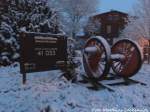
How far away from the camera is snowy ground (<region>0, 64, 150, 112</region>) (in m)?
7.69

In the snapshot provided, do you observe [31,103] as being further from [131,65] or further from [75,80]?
[131,65]

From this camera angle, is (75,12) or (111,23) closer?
(75,12)

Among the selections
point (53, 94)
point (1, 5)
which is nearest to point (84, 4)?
point (1, 5)

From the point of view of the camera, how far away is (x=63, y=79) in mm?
10172

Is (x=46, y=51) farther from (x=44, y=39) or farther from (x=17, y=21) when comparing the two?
(x=17, y=21)

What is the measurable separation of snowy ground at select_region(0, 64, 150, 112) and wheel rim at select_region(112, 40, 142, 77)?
2.95 ft

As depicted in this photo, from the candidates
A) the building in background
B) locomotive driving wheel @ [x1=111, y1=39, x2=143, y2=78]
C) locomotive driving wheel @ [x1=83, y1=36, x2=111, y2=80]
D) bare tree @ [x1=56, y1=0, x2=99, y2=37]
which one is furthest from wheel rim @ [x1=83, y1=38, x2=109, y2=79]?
the building in background

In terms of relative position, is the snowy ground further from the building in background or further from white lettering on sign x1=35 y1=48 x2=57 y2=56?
the building in background

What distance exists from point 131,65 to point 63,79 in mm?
2432

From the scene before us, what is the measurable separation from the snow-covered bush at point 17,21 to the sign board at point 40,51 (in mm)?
4559

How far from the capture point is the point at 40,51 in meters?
10.4

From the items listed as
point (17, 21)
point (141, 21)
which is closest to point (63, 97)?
point (17, 21)

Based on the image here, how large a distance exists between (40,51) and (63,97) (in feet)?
8.35

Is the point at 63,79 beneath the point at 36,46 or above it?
beneath
